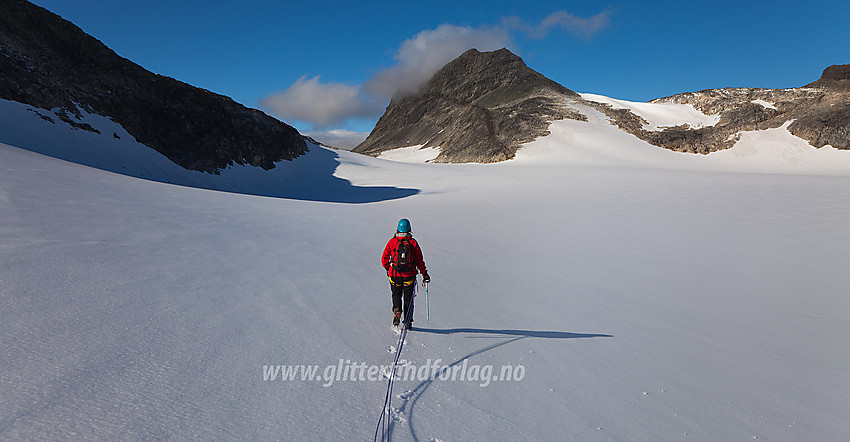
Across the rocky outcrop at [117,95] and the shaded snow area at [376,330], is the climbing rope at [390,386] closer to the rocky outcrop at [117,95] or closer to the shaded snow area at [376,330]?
the shaded snow area at [376,330]

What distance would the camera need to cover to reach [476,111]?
6450 cm

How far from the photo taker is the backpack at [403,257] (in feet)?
14.5

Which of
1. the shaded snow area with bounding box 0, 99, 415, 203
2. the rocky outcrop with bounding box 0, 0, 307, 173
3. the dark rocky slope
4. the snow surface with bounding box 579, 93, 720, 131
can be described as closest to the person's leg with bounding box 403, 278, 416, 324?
the shaded snow area with bounding box 0, 99, 415, 203

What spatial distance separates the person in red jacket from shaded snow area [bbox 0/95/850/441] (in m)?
0.29

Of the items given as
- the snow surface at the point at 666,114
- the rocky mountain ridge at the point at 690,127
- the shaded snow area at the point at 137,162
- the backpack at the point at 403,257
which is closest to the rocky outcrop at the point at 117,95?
the shaded snow area at the point at 137,162

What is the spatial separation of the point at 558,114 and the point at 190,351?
55794 mm

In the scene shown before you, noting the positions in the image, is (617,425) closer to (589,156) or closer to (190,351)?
(190,351)

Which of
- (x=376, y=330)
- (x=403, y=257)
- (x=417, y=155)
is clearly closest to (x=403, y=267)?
(x=403, y=257)

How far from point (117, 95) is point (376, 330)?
98.7 ft

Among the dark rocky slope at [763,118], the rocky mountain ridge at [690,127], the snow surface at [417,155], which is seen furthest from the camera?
the snow surface at [417,155]

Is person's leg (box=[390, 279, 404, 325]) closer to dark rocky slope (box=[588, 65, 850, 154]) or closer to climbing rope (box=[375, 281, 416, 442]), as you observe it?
climbing rope (box=[375, 281, 416, 442])

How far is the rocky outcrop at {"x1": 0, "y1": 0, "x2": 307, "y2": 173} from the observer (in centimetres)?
2014

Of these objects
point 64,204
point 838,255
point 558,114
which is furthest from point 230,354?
point 558,114

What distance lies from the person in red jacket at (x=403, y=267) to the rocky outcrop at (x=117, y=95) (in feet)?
79.5
